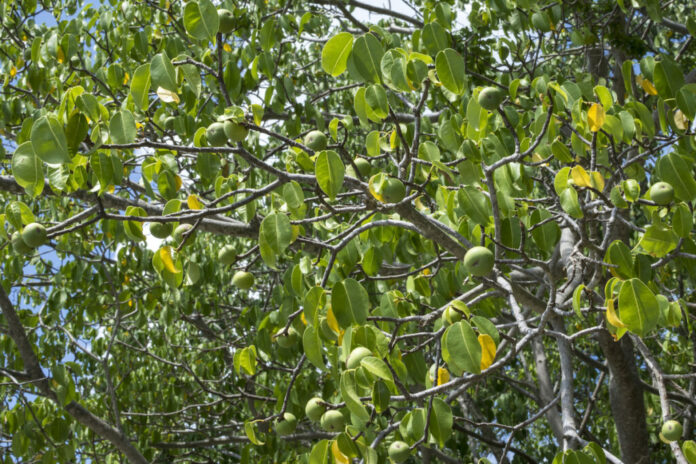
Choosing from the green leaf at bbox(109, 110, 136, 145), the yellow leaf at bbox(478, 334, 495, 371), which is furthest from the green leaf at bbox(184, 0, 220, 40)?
the yellow leaf at bbox(478, 334, 495, 371)

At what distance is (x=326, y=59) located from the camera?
5.29ft

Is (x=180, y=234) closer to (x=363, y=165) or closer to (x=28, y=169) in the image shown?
(x=28, y=169)

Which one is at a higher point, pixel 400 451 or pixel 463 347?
pixel 463 347

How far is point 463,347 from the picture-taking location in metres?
1.39

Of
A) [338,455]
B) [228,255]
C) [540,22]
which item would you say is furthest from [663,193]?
[540,22]

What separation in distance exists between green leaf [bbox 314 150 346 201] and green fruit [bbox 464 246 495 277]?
1.18 feet

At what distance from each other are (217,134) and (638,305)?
1005 mm

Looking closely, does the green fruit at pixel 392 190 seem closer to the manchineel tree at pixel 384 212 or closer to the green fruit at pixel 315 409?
the manchineel tree at pixel 384 212

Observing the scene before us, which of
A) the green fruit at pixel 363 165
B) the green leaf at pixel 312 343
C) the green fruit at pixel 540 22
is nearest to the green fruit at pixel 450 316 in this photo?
the green leaf at pixel 312 343

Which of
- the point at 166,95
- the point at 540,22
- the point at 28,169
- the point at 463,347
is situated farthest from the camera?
the point at 540,22

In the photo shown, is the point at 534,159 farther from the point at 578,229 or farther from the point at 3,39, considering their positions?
the point at 3,39

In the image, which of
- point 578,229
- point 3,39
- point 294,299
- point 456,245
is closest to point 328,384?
point 294,299

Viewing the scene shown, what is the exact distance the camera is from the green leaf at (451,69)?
166 centimetres

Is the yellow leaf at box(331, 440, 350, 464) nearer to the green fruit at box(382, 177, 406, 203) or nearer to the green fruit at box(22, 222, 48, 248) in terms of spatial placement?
the green fruit at box(382, 177, 406, 203)
